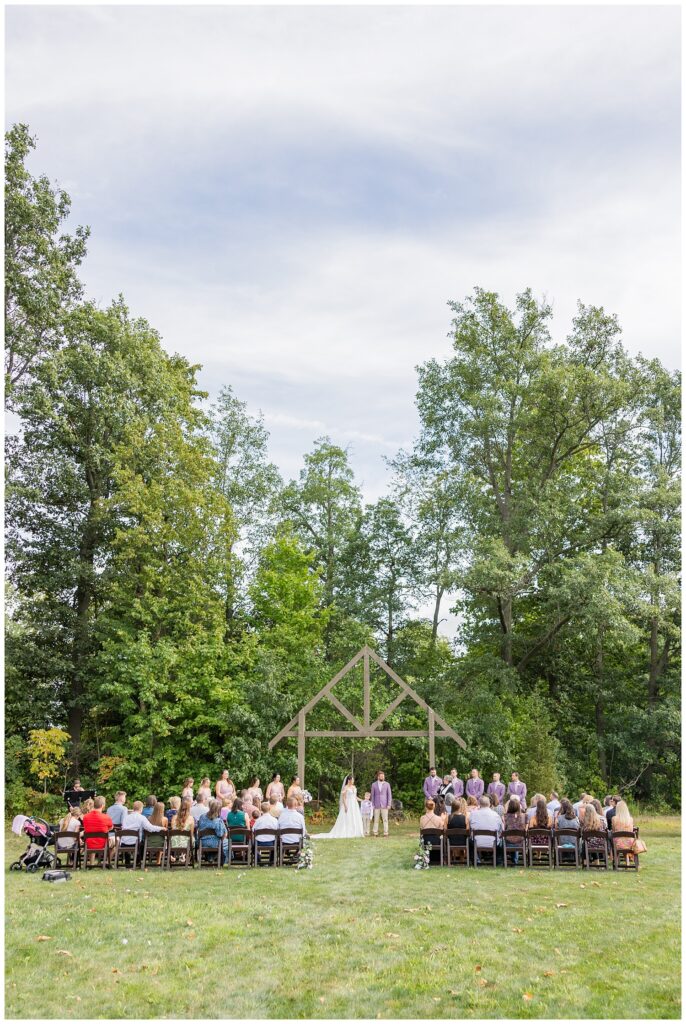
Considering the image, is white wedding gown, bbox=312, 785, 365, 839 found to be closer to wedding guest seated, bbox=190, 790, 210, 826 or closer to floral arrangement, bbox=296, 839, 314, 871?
wedding guest seated, bbox=190, 790, 210, 826

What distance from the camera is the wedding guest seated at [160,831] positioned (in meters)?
13.1

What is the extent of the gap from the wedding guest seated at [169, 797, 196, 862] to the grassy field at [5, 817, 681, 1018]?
100cm

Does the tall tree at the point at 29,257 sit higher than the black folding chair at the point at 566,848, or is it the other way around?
the tall tree at the point at 29,257

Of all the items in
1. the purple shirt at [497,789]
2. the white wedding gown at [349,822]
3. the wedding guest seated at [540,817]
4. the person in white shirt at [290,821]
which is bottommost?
the white wedding gown at [349,822]

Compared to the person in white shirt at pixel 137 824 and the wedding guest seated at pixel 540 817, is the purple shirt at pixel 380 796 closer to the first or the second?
the wedding guest seated at pixel 540 817

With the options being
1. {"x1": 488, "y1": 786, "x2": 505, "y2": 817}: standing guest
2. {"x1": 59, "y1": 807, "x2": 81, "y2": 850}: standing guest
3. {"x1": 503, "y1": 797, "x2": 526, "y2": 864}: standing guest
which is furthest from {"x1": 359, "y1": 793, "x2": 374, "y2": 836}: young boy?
{"x1": 59, "y1": 807, "x2": 81, "y2": 850}: standing guest

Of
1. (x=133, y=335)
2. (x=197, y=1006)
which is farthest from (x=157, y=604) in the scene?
(x=197, y=1006)

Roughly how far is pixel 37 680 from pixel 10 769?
9.90 feet

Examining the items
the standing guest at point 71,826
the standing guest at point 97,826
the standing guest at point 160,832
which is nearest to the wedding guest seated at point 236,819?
the standing guest at point 160,832

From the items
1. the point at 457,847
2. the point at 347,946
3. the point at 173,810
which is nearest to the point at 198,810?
the point at 173,810

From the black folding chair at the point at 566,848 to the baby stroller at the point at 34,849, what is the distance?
775cm

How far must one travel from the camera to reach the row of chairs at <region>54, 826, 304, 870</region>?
12969 mm

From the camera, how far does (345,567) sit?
3111 centimetres

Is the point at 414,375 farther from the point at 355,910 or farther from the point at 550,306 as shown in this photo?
the point at 355,910
